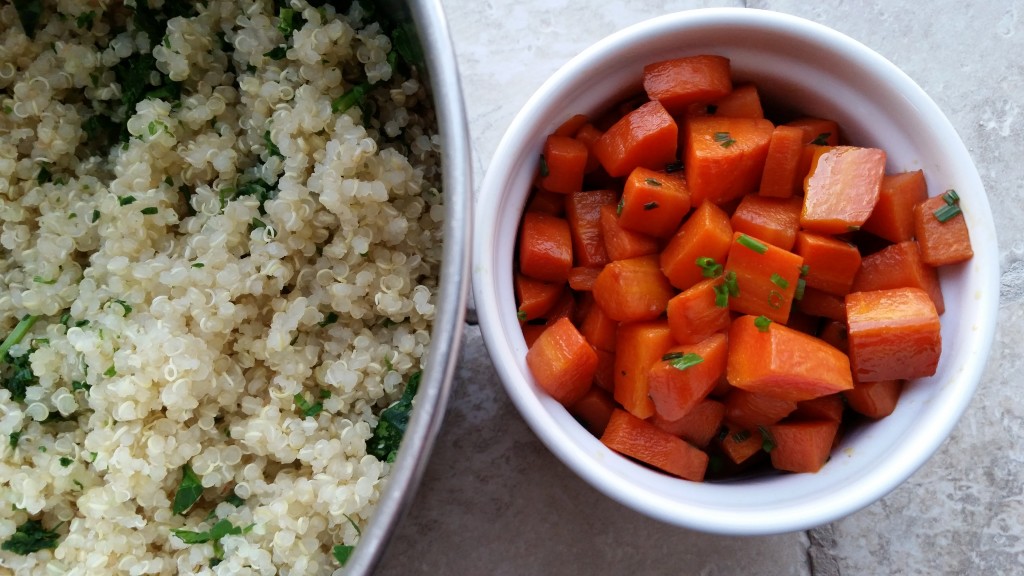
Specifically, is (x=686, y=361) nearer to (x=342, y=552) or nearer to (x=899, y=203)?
(x=899, y=203)

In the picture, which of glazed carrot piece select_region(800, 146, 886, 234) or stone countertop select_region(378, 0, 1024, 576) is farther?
stone countertop select_region(378, 0, 1024, 576)

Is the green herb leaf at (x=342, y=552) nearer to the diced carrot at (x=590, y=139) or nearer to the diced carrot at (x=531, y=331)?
the diced carrot at (x=531, y=331)

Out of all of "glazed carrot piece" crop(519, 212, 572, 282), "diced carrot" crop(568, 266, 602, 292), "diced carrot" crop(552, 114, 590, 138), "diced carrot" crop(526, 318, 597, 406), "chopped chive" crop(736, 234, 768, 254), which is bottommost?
"diced carrot" crop(526, 318, 597, 406)

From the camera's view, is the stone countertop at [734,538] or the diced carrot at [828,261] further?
the stone countertop at [734,538]

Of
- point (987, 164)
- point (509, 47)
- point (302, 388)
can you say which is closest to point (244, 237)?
point (302, 388)

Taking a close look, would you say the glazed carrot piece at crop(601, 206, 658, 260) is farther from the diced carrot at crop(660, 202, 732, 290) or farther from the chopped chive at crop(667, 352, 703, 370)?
the chopped chive at crop(667, 352, 703, 370)

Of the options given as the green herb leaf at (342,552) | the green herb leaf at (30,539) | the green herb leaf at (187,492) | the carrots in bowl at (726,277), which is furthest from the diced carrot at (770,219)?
the green herb leaf at (30,539)

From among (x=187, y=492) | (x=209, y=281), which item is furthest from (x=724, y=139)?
(x=187, y=492)

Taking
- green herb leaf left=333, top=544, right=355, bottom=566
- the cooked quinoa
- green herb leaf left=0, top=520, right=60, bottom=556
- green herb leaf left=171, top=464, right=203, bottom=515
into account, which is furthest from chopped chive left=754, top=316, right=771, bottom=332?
green herb leaf left=0, top=520, right=60, bottom=556
